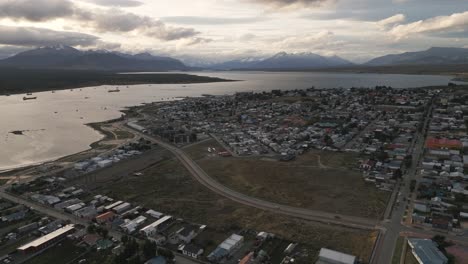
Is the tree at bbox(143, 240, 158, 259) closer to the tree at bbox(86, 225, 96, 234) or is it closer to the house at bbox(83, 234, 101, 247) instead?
the house at bbox(83, 234, 101, 247)

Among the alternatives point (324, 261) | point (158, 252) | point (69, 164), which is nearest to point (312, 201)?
point (324, 261)

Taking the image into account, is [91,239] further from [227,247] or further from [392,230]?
[392,230]

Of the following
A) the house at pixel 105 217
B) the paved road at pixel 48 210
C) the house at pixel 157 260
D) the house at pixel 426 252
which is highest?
the house at pixel 426 252

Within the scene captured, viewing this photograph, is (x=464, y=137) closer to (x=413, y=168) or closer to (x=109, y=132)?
(x=413, y=168)

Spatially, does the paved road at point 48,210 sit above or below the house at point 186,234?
below

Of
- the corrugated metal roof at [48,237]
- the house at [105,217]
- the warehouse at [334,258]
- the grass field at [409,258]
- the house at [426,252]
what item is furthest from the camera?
the house at [105,217]

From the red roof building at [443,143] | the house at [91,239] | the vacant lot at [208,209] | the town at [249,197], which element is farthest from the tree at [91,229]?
the red roof building at [443,143]

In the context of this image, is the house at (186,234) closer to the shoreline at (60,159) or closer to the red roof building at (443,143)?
the shoreline at (60,159)
